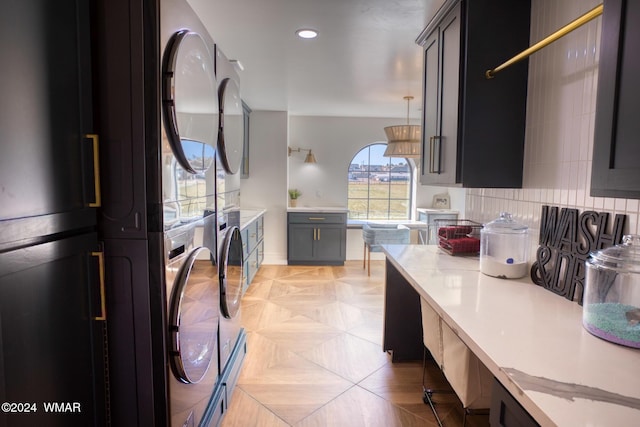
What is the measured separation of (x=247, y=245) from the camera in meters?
3.81

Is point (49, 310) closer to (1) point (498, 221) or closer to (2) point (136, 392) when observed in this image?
(2) point (136, 392)

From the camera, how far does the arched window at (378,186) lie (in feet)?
18.9

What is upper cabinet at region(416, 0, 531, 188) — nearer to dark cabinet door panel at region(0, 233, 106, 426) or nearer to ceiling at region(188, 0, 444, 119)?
ceiling at region(188, 0, 444, 119)

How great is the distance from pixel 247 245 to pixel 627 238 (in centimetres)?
322

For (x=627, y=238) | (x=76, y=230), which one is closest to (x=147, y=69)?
(x=76, y=230)

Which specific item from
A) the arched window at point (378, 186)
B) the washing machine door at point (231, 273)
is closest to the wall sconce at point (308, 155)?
the arched window at point (378, 186)

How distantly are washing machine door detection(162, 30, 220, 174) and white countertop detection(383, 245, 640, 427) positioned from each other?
110cm

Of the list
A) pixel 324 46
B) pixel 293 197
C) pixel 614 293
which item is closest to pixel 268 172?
pixel 293 197

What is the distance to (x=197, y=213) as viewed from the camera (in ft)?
4.65

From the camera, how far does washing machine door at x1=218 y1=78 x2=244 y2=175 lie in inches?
67.1

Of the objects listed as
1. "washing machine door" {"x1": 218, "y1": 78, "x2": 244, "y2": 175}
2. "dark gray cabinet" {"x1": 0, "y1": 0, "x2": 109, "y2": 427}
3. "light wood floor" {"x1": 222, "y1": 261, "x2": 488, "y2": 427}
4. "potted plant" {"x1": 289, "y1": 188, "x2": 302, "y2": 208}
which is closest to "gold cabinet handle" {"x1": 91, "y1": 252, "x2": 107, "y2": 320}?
"dark gray cabinet" {"x1": 0, "y1": 0, "x2": 109, "y2": 427}

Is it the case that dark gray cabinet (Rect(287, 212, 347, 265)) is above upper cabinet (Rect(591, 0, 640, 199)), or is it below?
below

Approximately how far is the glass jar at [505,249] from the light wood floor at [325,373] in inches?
34.2

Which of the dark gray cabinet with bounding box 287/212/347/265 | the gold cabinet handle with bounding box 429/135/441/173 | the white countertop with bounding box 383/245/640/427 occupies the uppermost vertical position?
the gold cabinet handle with bounding box 429/135/441/173
